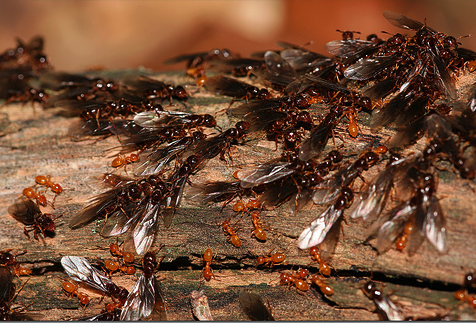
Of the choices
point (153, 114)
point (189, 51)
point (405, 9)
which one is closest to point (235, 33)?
point (189, 51)

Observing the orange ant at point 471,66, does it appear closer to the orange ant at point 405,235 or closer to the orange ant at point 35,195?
the orange ant at point 405,235

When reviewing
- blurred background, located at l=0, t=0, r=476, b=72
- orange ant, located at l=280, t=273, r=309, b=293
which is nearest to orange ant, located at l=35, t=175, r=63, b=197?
orange ant, located at l=280, t=273, r=309, b=293

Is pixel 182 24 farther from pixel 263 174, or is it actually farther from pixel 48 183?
pixel 263 174

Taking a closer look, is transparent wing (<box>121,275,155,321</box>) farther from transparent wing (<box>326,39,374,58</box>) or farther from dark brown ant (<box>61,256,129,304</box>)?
transparent wing (<box>326,39,374,58</box>)

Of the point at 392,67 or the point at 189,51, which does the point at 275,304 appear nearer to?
the point at 392,67

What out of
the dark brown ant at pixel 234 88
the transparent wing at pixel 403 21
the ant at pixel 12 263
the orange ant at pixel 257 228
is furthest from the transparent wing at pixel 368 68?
the ant at pixel 12 263
